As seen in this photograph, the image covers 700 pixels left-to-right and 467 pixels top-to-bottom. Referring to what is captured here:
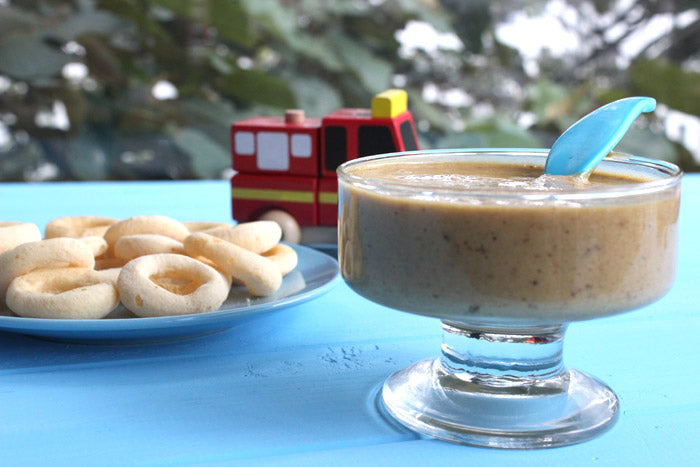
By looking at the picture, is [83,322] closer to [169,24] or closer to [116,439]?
[116,439]

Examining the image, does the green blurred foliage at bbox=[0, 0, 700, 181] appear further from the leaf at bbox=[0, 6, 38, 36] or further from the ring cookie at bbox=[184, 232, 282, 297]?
the ring cookie at bbox=[184, 232, 282, 297]

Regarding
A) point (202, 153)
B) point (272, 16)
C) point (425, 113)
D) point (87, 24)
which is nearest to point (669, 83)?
point (425, 113)

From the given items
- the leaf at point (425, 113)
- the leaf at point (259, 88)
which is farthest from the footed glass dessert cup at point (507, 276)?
the leaf at point (425, 113)

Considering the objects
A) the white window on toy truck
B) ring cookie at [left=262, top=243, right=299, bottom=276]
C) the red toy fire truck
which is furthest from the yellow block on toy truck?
ring cookie at [left=262, top=243, right=299, bottom=276]

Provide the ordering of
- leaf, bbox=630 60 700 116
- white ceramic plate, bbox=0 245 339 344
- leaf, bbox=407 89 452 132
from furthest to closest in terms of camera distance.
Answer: leaf, bbox=407 89 452 132
leaf, bbox=630 60 700 116
white ceramic plate, bbox=0 245 339 344

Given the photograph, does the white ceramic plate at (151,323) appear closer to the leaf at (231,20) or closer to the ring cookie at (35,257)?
the ring cookie at (35,257)

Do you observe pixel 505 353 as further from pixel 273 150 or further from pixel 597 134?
pixel 273 150

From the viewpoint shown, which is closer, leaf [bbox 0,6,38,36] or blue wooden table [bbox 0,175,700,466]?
blue wooden table [bbox 0,175,700,466]
